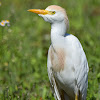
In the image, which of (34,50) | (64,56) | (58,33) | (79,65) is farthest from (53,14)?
(34,50)

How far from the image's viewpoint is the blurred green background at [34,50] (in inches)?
168

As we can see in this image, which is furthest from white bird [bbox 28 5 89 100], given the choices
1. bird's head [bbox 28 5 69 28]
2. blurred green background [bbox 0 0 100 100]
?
blurred green background [bbox 0 0 100 100]

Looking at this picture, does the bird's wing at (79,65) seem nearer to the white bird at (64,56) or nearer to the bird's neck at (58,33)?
the white bird at (64,56)

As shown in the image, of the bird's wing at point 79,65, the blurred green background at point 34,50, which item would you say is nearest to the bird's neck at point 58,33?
the bird's wing at point 79,65

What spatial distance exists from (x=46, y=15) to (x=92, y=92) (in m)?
1.52

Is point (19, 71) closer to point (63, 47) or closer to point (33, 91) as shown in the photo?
point (33, 91)

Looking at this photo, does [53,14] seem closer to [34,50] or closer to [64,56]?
[64,56]

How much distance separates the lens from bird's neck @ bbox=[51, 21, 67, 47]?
327 cm

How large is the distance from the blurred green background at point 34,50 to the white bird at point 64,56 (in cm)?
62

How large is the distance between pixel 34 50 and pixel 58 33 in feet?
8.32

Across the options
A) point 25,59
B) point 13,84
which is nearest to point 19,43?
point 25,59

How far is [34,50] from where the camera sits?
578 cm

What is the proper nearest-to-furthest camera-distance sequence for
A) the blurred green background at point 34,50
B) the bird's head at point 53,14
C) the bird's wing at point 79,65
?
the bird's head at point 53,14, the bird's wing at point 79,65, the blurred green background at point 34,50

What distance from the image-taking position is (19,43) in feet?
17.6
